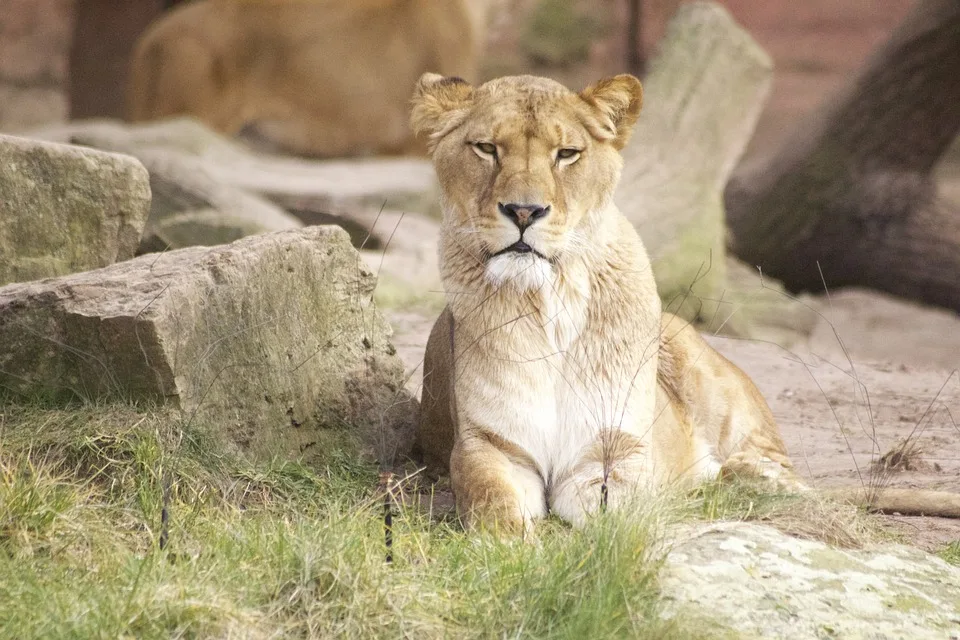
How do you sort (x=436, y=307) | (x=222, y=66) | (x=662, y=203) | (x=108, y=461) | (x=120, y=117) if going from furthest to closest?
(x=120, y=117)
(x=222, y=66)
(x=662, y=203)
(x=436, y=307)
(x=108, y=461)

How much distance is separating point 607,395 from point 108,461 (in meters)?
1.46

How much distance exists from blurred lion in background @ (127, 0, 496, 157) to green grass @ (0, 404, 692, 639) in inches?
325

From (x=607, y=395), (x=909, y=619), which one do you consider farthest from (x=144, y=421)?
(x=909, y=619)

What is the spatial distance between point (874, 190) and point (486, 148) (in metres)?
5.59

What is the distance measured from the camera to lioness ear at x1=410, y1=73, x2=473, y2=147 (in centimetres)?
399

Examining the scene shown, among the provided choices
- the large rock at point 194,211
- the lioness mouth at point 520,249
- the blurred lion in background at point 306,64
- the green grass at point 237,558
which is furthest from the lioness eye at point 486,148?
the blurred lion in background at point 306,64

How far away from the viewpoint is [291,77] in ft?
39.7

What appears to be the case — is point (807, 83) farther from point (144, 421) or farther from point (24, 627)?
point (24, 627)

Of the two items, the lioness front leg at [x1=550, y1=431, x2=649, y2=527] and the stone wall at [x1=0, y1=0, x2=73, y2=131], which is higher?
the lioness front leg at [x1=550, y1=431, x2=649, y2=527]

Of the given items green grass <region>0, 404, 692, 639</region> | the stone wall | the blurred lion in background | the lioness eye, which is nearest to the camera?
green grass <region>0, 404, 692, 639</region>

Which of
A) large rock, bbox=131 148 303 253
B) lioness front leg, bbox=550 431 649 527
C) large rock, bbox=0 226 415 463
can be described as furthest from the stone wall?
lioness front leg, bbox=550 431 649 527

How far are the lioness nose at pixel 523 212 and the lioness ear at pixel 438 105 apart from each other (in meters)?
0.47

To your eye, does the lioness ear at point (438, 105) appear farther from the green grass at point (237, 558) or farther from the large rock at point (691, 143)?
the large rock at point (691, 143)

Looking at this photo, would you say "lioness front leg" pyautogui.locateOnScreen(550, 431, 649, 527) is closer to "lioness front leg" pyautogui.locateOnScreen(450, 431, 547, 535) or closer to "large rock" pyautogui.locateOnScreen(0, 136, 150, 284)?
"lioness front leg" pyautogui.locateOnScreen(450, 431, 547, 535)
